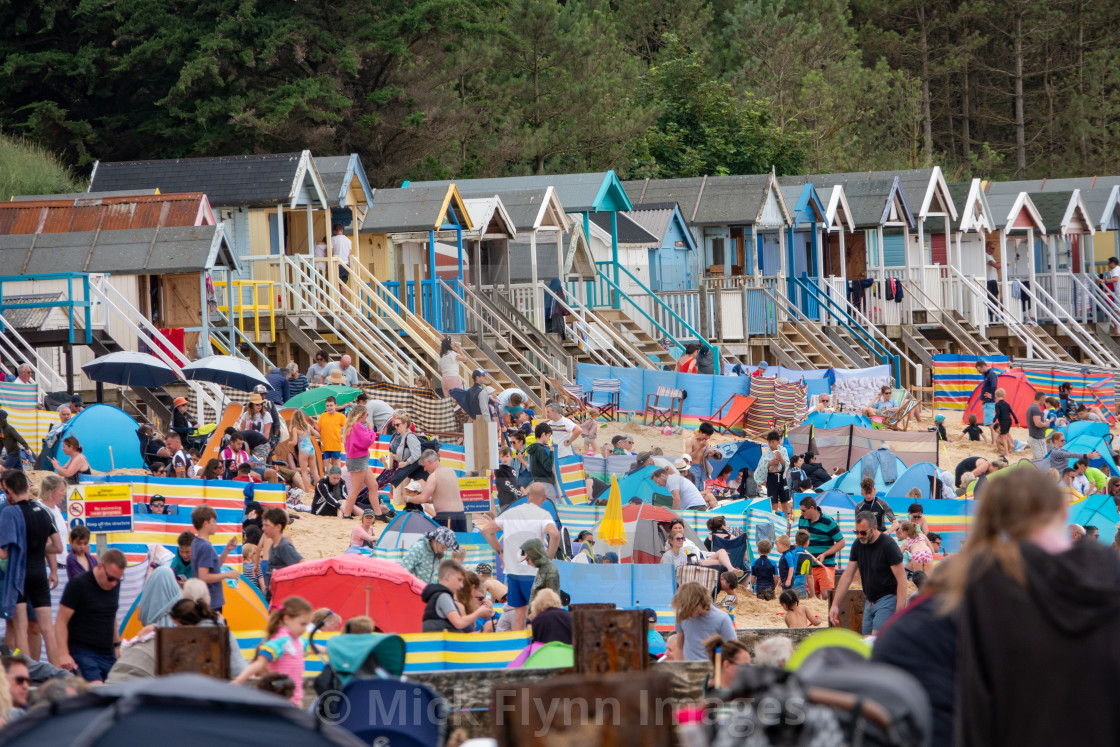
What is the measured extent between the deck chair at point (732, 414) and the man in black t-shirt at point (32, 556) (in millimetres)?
14876

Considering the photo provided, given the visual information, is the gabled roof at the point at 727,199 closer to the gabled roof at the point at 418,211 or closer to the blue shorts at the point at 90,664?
the gabled roof at the point at 418,211

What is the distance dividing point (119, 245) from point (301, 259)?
3.71m

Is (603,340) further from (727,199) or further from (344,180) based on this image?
(727,199)

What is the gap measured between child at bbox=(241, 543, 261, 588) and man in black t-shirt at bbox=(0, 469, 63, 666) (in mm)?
2151

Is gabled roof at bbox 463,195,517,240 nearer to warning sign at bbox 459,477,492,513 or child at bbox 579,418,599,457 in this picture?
child at bbox 579,418,599,457

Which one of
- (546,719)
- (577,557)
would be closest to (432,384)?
(577,557)

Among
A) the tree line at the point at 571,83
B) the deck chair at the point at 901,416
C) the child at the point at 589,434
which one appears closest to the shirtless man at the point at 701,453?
the child at the point at 589,434

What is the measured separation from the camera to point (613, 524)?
12.5 metres

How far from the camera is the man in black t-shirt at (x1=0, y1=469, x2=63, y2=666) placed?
856cm

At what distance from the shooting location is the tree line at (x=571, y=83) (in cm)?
3469

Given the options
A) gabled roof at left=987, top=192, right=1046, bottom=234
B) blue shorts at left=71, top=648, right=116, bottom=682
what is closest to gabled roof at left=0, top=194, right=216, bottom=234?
blue shorts at left=71, top=648, right=116, bottom=682

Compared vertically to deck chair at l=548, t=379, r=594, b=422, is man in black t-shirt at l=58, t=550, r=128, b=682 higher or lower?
lower

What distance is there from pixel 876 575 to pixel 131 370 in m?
11.4

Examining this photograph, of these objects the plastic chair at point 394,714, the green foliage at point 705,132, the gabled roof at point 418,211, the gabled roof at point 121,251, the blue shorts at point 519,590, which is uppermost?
the green foliage at point 705,132
